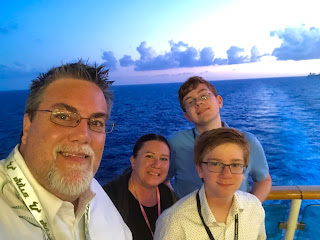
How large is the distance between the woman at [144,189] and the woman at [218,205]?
1.55ft

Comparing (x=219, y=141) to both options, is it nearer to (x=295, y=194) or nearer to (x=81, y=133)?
(x=81, y=133)

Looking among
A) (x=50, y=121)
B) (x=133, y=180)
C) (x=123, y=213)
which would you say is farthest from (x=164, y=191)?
(x=50, y=121)

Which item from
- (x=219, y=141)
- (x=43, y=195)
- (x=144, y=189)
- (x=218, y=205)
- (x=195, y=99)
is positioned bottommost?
(x=144, y=189)

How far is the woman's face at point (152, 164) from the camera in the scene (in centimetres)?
205

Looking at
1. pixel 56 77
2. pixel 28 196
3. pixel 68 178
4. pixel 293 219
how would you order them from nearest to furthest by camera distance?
pixel 28 196 < pixel 68 178 < pixel 56 77 < pixel 293 219

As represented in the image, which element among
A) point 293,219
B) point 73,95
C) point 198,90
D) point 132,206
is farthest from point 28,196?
point 293,219

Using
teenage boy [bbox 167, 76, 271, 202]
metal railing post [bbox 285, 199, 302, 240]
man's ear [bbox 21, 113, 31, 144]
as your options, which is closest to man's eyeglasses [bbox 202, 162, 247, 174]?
teenage boy [bbox 167, 76, 271, 202]

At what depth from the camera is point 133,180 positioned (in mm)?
2129

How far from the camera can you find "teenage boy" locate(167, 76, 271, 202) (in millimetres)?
2064

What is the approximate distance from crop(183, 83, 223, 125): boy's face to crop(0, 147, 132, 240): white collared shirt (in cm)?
106

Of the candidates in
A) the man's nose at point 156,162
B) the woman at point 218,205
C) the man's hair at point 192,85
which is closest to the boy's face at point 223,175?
the woman at point 218,205

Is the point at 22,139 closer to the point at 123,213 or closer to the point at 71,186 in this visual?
the point at 71,186

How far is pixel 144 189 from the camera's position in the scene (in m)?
2.09

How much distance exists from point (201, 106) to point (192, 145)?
360mm
